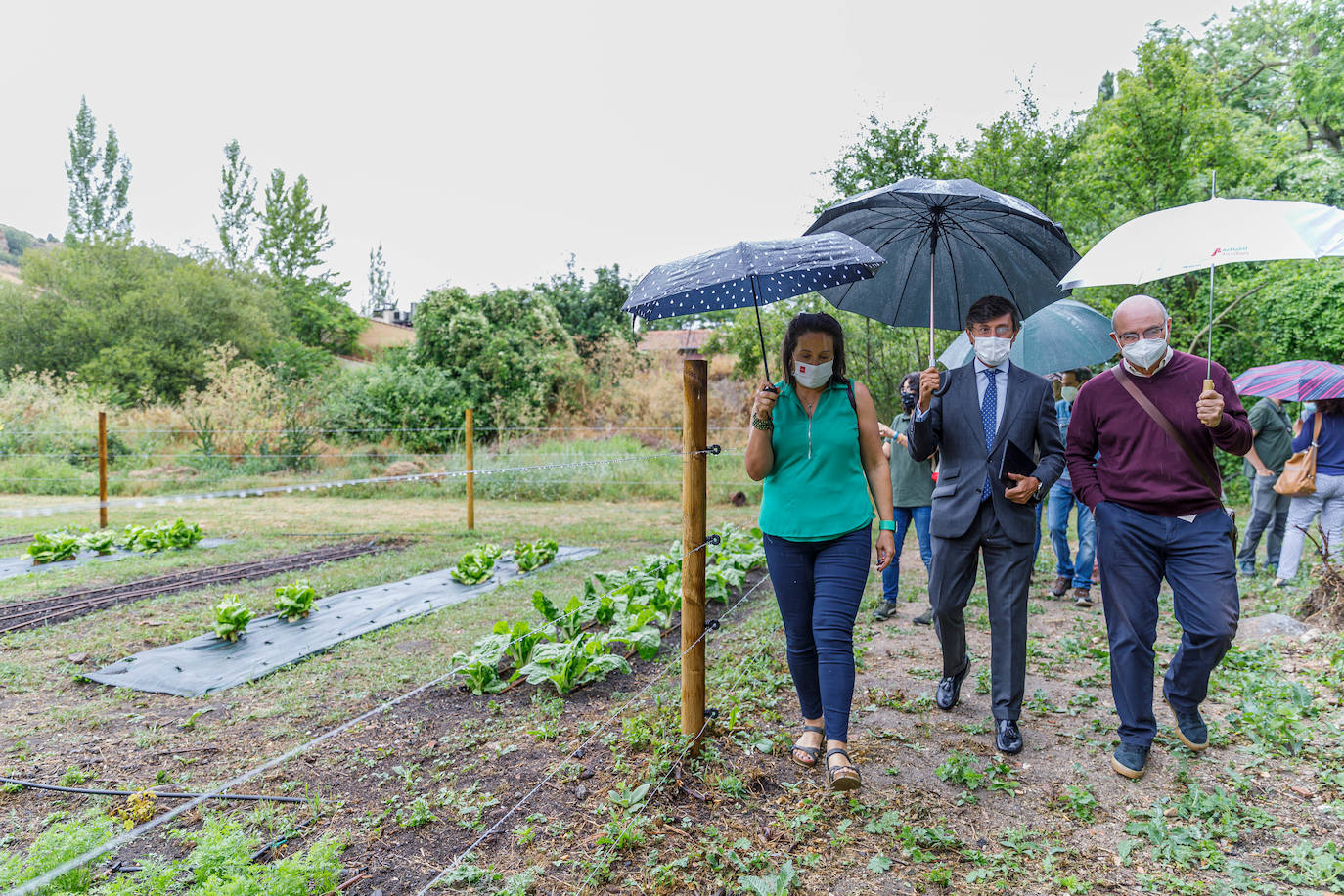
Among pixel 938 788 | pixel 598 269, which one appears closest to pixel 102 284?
pixel 598 269

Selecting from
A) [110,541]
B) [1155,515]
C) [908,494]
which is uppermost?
[1155,515]

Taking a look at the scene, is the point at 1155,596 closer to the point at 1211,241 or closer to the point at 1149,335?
the point at 1149,335

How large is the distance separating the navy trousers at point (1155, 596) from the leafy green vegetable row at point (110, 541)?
896 centimetres

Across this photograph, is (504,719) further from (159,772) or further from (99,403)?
(99,403)

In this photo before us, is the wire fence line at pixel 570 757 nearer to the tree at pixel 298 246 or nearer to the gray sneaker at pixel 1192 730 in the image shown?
the gray sneaker at pixel 1192 730

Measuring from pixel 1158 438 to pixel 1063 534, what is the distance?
371 centimetres

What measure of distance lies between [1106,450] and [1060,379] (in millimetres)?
3105

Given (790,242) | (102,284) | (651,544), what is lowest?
(651,544)

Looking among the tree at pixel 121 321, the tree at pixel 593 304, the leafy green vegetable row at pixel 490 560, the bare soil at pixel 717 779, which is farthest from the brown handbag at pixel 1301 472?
the tree at pixel 121 321

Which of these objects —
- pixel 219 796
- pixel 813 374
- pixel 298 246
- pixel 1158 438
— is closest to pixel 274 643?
pixel 219 796

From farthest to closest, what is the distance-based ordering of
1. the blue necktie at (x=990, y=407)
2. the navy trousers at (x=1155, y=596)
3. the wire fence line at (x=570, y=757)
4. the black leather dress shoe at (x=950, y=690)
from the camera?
the black leather dress shoe at (x=950, y=690), the blue necktie at (x=990, y=407), the navy trousers at (x=1155, y=596), the wire fence line at (x=570, y=757)

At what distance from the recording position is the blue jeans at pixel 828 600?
9.58 ft

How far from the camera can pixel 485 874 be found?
2387mm

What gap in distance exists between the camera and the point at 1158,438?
10.2 feet
